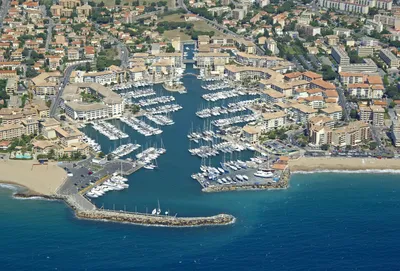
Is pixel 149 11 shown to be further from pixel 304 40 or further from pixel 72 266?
pixel 72 266

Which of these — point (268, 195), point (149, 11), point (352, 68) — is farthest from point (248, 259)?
point (149, 11)

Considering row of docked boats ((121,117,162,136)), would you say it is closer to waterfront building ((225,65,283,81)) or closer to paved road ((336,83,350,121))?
waterfront building ((225,65,283,81))

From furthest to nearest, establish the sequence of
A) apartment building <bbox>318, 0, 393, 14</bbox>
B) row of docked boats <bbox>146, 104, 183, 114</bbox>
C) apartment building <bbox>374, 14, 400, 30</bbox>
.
Answer: 1. apartment building <bbox>318, 0, 393, 14</bbox>
2. apartment building <bbox>374, 14, 400, 30</bbox>
3. row of docked boats <bbox>146, 104, 183, 114</bbox>

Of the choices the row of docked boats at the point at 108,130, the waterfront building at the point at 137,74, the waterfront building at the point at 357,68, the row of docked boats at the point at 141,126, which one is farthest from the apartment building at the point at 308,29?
the row of docked boats at the point at 108,130

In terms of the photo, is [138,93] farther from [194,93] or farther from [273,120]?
[273,120]

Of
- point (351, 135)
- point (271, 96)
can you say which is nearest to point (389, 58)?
point (271, 96)

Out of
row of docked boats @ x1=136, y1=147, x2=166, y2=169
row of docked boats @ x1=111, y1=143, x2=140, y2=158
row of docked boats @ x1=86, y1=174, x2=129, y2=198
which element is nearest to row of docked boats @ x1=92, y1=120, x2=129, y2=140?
row of docked boats @ x1=111, y1=143, x2=140, y2=158
